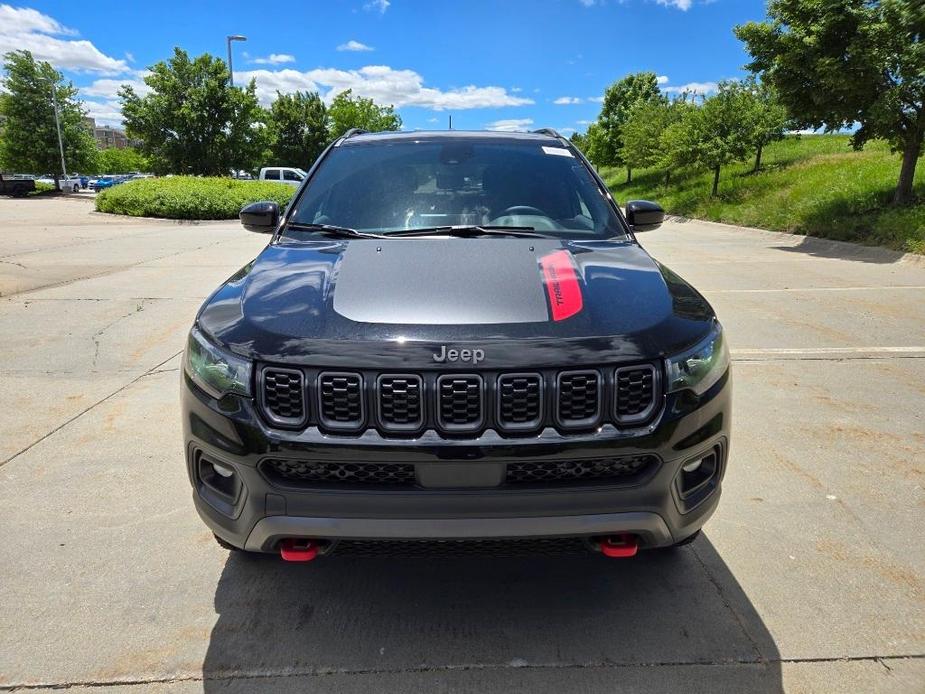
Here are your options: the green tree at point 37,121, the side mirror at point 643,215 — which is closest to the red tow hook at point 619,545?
the side mirror at point 643,215

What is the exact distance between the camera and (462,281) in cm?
236

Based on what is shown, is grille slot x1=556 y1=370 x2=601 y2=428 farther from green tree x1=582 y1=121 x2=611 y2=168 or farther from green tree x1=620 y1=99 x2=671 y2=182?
green tree x1=582 y1=121 x2=611 y2=168

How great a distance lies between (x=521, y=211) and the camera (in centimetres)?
337

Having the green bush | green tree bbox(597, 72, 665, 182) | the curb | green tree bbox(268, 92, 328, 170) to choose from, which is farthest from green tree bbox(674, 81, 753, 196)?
green tree bbox(268, 92, 328, 170)

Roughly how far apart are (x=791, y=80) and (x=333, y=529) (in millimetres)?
→ 16120

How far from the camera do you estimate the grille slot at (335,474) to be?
2.03 metres

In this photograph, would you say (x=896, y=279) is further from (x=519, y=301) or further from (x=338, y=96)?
(x=338, y=96)

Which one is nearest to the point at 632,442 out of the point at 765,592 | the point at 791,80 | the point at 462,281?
the point at 462,281

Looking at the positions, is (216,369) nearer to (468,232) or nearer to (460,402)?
(460,402)

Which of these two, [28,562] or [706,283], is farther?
[706,283]

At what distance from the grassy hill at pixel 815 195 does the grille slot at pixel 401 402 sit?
42.9ft

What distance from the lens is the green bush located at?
76.0 feet

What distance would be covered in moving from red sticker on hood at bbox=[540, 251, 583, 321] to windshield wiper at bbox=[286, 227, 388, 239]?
2.66ft

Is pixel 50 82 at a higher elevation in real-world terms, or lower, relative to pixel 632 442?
higher
